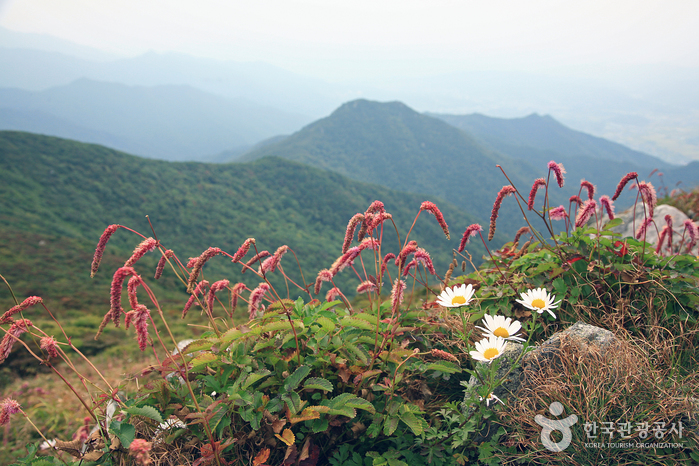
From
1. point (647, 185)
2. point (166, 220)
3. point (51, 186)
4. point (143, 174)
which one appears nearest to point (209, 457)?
point (647, 185)

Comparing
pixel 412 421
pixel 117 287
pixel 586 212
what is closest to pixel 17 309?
pixel 117 287

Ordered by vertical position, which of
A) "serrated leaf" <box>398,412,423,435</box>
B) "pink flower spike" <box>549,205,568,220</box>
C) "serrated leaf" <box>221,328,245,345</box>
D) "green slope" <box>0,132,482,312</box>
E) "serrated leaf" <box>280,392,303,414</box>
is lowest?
"green slope" <box>0,132,482,312</box>

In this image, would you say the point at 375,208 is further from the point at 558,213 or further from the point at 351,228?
the point at 558,213

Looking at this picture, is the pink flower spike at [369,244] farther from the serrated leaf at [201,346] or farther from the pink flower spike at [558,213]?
the pink flower spike at [558,213]

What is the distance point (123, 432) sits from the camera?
7.52 ft

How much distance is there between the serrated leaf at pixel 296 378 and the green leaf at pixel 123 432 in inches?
40.8

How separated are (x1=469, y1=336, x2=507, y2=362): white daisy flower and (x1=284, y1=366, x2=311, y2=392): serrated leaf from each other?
115 centimetres

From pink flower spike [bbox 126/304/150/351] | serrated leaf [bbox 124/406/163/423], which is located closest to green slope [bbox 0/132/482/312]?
serrated leaf [bbox 124/406/163/423]

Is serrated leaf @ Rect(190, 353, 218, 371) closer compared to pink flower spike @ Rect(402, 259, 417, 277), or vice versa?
serrated leaf @ Rect(190, 353, 218, 371)

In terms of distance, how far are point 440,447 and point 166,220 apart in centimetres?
8256

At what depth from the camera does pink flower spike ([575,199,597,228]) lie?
10.4 feet

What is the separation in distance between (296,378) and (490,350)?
53.8 inches

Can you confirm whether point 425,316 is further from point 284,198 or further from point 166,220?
point 284,198

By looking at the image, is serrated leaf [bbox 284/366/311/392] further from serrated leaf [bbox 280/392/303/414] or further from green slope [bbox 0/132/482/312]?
green slope [bbox 0/132/482/312]
